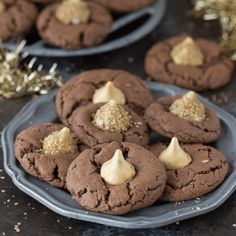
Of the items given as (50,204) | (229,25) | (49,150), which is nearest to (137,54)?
(229,25)

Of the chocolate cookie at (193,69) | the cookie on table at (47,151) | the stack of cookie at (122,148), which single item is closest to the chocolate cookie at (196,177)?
the stack of cookie at (122,148)

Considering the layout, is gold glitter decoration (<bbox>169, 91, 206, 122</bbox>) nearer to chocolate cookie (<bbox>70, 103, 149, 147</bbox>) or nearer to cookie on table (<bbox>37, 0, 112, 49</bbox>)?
chocolate cookie (<bbox>70, 103, 149, 147</bbox>)

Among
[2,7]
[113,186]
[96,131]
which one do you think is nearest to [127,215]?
[113,186]

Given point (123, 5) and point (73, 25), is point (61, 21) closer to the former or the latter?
point (73, 25)

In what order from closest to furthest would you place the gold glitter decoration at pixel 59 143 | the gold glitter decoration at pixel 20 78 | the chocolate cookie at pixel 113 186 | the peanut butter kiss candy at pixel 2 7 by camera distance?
the chocolate cookie at pixel 113 186, the gold glitter decoration at pixel 59 143, the gold glitter decoration at pixel 20 78, the peanut butter kiss candy at pixel 2 7

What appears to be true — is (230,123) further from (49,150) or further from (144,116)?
(49,150)

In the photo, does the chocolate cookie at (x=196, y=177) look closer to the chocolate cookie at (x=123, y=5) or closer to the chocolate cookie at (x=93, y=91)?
the chocolate cookie at (x=93, y=91)
